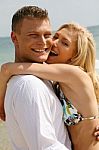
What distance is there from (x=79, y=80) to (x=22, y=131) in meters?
0.61

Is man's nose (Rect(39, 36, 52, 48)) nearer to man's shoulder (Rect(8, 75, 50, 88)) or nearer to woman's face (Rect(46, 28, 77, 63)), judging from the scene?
man's shoulder (Rect(8, 75, 50, 88))

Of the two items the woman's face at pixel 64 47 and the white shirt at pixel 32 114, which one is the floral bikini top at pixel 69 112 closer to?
the white shirt at pixel 32 114

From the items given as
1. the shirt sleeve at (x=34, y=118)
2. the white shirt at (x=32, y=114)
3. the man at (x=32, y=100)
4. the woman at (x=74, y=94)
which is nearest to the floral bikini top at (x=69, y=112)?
the woman at (x=74, y=94)

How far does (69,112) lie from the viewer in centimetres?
260

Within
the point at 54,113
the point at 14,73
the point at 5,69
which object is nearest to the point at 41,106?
the point at 54,113

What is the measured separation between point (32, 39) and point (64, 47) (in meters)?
0.74

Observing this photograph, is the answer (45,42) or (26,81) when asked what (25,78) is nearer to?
(26,81)

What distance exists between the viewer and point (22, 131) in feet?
7.32

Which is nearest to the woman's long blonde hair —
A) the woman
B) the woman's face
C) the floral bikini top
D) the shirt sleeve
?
the woman's face

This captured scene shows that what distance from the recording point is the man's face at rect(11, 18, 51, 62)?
247cm

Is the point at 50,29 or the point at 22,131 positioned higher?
the point at 50,29

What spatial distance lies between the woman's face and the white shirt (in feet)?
2.73

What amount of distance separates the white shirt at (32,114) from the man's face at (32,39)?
0.85 ft

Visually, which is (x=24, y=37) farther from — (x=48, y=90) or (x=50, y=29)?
(x=48, y=90)
